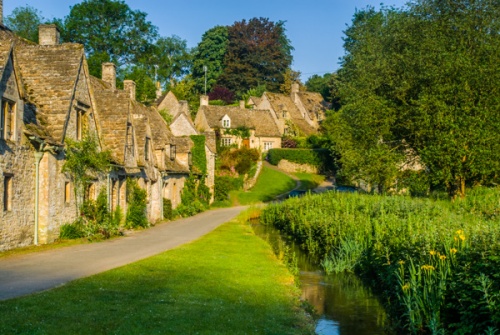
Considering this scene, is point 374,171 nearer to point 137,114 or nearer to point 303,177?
point 137,114

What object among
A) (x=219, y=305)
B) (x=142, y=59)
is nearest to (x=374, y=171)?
(x=219, y=305)

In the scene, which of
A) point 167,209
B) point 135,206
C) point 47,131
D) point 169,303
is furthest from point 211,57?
point 169,303

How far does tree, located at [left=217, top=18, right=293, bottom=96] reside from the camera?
4564 inches

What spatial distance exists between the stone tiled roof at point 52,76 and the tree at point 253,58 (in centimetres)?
8963

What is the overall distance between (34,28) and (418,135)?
59.8 metres

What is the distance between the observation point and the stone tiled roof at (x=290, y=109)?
317 feet

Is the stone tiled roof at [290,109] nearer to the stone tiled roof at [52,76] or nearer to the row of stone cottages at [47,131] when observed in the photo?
the row of stone cottages at [47,131]

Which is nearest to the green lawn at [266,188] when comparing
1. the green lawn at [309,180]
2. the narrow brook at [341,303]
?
the green lawn at [309,180]

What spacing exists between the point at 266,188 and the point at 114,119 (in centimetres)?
3782

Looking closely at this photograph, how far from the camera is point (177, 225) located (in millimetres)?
36938

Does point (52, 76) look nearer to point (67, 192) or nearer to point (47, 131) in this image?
point (47, 131)

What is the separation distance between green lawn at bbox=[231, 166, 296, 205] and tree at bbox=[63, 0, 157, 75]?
23213 millimetres

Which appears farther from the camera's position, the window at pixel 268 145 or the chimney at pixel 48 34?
the window at pixel 268 145

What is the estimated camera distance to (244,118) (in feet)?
286
